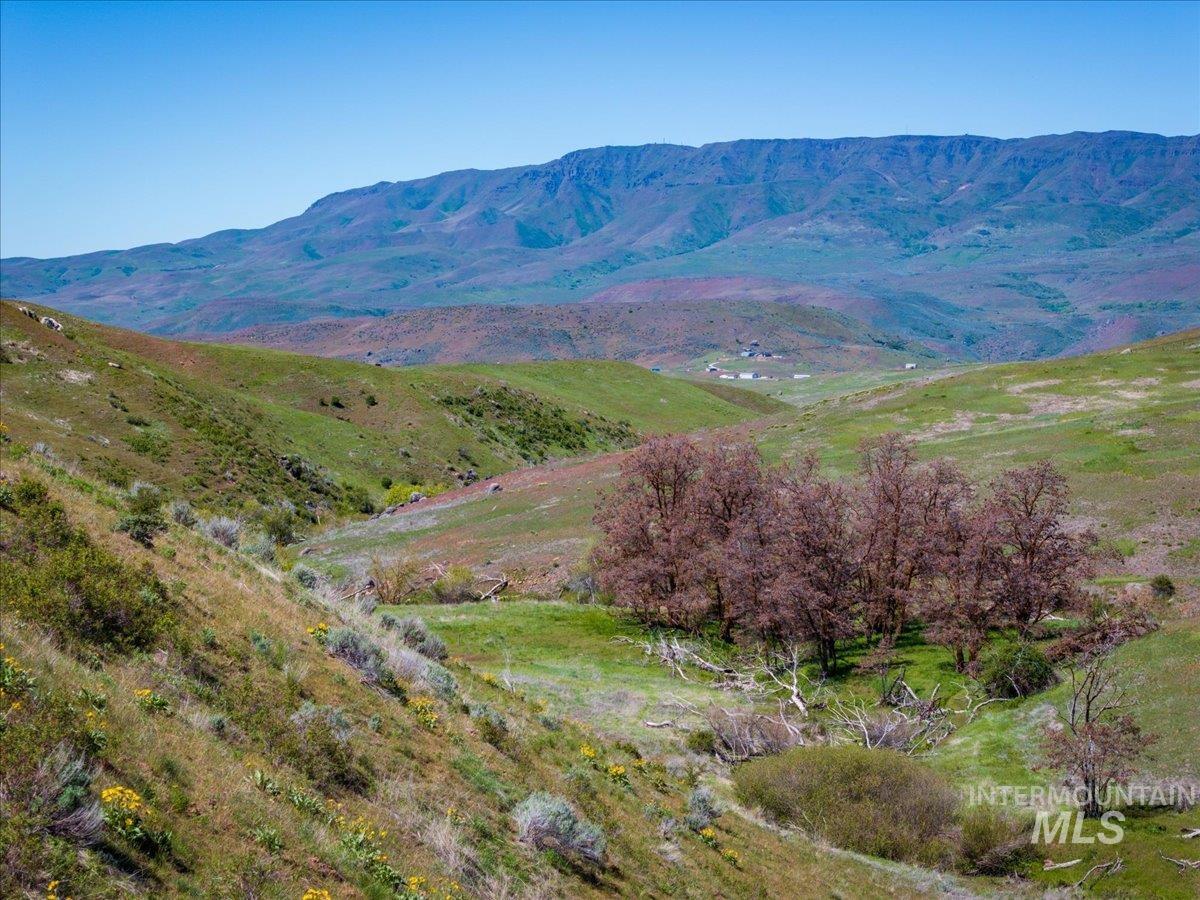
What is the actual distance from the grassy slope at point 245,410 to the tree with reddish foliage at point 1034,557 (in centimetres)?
4612

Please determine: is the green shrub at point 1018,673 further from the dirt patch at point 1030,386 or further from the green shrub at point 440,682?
the dirt patch at point 1030,386

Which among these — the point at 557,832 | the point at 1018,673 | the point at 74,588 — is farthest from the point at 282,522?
the point at 557,832

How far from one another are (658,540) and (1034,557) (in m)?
13.7

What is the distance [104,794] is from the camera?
7.49 m

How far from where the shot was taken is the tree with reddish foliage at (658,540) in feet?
111

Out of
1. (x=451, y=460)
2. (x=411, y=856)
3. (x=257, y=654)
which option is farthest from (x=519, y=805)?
(x=451, y=460)

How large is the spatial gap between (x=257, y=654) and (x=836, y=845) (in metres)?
11.5

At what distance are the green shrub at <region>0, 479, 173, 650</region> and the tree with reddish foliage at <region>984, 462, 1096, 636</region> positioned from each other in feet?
74.8

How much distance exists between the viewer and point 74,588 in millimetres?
11148

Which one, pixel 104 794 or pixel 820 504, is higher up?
pixel 104 794

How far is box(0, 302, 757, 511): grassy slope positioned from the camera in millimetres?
59156

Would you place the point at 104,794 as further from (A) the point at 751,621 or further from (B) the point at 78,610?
(A) the point at 751,621

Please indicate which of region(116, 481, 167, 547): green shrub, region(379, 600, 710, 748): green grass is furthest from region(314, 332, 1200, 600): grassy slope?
region(116, 481, 167, 547): green shrub

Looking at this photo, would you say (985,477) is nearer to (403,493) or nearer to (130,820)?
(130,820)
